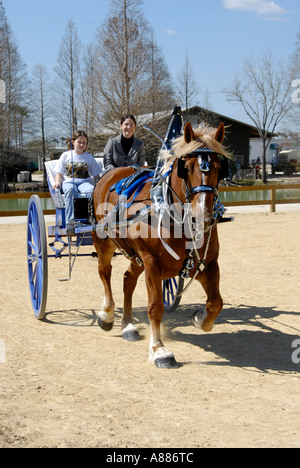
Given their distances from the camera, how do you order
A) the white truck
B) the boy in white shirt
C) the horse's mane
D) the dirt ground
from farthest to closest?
1. the white truck
2. the boy in white shirt
3. the horse's mane
4. the dirt ground

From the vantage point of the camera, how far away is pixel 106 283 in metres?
6.62

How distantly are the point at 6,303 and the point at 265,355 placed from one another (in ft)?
12.4

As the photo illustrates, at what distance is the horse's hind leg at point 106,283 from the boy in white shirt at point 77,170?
57 cm

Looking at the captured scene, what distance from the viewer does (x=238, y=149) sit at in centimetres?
4600

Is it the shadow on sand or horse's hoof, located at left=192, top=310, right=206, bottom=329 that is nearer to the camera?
the shadow on sand

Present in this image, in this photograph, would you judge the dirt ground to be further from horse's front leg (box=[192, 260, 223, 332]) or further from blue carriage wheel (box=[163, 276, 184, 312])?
horse's front leg (box=[192, 260, 223, 332])

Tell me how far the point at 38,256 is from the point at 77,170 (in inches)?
46.6

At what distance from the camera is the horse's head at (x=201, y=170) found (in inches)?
179

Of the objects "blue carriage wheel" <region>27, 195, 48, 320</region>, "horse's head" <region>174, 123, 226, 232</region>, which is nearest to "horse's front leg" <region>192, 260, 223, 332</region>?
"horse's head" <region>174, 123, 226, 232</region>

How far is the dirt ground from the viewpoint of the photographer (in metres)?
3.68

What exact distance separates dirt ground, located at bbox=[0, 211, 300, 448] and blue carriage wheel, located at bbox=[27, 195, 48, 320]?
231 millimetres

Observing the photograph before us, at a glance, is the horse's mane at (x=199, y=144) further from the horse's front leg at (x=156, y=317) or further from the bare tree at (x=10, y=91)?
the bare tree at (x=10, y=91)

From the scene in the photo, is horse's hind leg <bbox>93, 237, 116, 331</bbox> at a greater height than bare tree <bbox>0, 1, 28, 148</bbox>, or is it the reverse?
bare tree <bbox>0, 1, 28, 148</bbox>

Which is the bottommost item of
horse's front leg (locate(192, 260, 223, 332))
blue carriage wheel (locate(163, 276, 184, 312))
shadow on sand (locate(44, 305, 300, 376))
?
shadow on sand (locate(44, 305, 300, 376))
